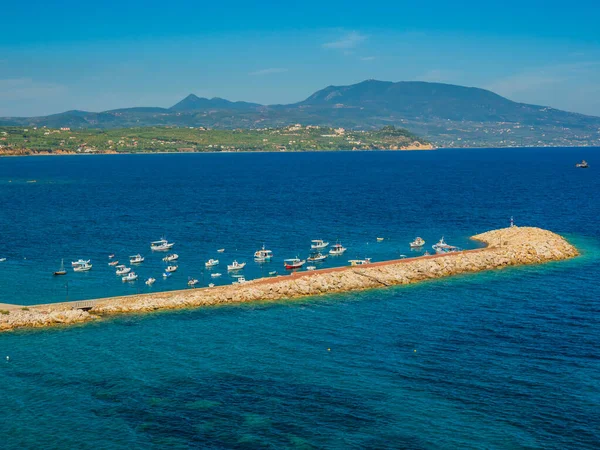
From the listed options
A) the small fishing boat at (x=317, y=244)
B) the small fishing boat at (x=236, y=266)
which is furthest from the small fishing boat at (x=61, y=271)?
the small fishing boat at (x=317, y=244)

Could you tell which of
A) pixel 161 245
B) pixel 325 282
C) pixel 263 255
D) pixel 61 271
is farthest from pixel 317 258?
pixel 61 271

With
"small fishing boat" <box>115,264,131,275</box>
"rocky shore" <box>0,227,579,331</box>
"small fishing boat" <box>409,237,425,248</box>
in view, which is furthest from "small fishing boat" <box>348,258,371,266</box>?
"small fishing boat" <box>115,264,131,275</box>

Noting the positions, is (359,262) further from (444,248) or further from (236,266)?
(236,266)

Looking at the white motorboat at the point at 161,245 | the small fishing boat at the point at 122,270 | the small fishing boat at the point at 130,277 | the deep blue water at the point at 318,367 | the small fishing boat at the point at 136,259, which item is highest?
the white motorboat at the point at 161,245

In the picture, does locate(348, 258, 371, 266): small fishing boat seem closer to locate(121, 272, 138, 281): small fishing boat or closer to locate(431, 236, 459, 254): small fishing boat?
locate(431, 236, 459, 254): small fishing boat

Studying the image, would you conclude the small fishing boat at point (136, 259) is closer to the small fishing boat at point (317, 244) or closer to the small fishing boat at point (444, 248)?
the small fishing boat at point (317, 244)

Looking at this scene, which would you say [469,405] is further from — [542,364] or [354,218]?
[354,218]
